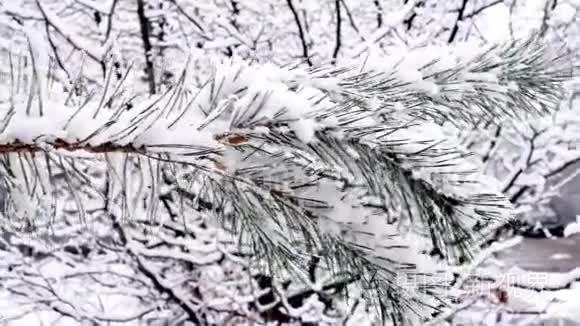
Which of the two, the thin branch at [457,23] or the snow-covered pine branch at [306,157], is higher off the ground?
the thin branch at [457,23]

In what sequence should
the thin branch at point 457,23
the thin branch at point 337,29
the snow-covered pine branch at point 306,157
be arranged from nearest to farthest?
the snow-covered pine branch at point 306,157
the thin branch at point 337,29
the thin branch at point 457,23

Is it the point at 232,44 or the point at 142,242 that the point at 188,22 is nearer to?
the point at 232,44

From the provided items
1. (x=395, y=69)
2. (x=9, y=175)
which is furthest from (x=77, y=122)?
(x=395, y=69)

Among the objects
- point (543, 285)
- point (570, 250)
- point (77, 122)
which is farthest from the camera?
point (570, 250)

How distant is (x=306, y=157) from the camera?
1.81 feet

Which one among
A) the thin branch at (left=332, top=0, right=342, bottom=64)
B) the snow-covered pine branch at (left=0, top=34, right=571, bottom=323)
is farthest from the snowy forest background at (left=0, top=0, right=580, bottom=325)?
the snow-covered pine branch at (left=0, top=34, right=571, bottom=323)

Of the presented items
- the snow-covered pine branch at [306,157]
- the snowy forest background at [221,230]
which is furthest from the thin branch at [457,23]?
the snow-covered pine branch at [306,157]

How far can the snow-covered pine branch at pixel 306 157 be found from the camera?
0.47 meters

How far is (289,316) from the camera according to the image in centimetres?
350

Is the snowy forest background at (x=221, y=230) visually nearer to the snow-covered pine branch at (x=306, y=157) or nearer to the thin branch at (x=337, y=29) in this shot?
the thin branch at (x=337, y=29)

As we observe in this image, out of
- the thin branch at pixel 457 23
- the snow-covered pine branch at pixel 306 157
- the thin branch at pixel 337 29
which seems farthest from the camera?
the thin branch at pixel 457 23

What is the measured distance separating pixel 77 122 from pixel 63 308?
330 centimetres

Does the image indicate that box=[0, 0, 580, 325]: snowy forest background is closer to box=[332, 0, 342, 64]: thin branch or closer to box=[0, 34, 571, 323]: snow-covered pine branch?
box=[332, 0, 342, 64]: thin branch

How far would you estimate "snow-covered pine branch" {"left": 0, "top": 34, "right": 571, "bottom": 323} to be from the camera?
18.5 inches
